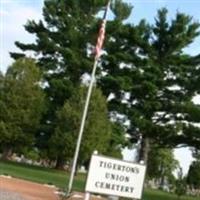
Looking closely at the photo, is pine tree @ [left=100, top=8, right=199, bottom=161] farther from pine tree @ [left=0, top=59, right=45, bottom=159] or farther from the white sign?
the white sign

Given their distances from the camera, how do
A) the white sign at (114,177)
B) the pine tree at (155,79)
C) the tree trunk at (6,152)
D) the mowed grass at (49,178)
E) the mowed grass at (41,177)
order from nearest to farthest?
1. the white sign at (114,177)
2. the mowed grass at (41,177)
3. the mowed grass at (49,178)
4. the pine tree at (155,79)
5. the tree trunk at (6,152)

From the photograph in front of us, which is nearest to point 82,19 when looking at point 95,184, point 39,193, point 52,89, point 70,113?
point 52,89

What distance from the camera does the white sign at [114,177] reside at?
33.7 feet

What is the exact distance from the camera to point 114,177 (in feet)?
34.4

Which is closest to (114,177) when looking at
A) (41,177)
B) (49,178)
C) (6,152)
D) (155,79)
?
(41,177)

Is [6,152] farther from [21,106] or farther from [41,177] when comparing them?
[41,177]

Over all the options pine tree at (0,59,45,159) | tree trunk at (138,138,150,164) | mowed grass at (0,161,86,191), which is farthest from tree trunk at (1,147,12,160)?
→ tree trunk at (138,138,150,164)

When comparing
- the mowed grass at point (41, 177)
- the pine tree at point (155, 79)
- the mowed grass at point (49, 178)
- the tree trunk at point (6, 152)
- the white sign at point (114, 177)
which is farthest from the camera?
the tree trunk at point (6, 152)

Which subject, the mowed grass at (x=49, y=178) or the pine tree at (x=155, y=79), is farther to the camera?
the pine tree at (x=155, y=79)

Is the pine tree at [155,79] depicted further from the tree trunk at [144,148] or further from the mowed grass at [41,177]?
the mowed grass at [41,177]

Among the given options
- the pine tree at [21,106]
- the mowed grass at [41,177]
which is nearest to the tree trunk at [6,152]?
the pine tree at [21,106]

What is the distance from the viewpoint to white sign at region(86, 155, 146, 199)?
10.3 meters

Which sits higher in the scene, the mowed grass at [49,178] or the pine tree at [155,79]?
the pine tree at [155,79]

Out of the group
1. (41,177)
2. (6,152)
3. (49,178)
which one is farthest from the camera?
(6,152)
